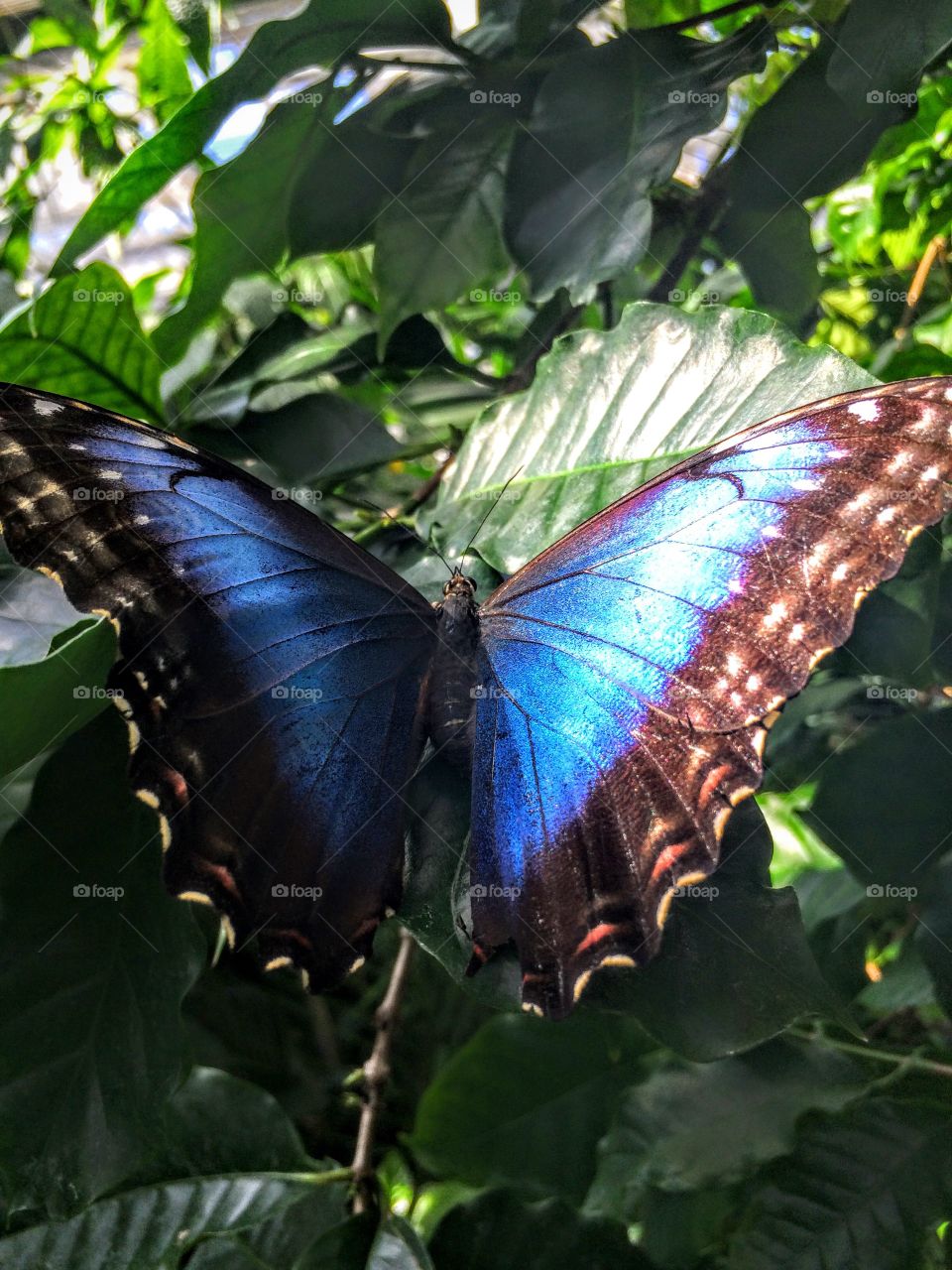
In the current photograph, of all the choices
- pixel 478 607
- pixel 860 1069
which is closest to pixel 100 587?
pixel 478 607

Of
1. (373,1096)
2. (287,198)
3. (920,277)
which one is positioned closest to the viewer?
(373,1096)

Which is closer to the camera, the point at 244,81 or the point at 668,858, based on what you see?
the point at 668,858

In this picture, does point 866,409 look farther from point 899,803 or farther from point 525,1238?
point 525,1238

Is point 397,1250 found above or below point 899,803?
below

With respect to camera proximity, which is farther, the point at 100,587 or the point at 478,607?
the point at 478,607

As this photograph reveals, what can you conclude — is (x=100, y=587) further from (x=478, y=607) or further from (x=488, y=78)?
(x=488, y=78)

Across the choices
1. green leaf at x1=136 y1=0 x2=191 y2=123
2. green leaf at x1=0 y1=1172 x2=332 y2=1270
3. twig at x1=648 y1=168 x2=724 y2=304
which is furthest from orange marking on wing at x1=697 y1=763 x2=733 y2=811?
green leaf at x1=136 y1=0 x2=191 y2=123

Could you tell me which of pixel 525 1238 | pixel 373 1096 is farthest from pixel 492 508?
pixel 525 1238

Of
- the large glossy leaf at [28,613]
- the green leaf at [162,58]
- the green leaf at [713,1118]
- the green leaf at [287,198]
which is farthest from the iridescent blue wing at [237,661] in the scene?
the green leaf at [162,58]
